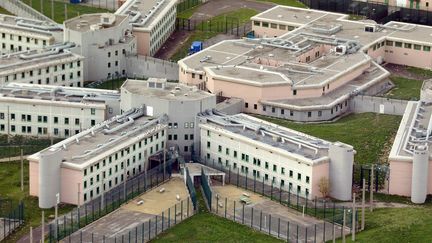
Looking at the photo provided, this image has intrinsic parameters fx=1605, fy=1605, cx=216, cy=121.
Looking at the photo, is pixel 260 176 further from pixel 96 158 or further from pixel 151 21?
pixel 151 21

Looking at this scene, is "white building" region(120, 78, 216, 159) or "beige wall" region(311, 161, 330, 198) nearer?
"beige wall" region(311, 161, 330, 198)

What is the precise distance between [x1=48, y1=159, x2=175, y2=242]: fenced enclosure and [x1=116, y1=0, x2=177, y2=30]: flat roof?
39.5 metres

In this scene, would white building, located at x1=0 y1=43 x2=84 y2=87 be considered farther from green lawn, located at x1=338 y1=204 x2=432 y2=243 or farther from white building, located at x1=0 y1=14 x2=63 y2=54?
green lawn, located at x1=338 y1=204 x2=432 y2=243

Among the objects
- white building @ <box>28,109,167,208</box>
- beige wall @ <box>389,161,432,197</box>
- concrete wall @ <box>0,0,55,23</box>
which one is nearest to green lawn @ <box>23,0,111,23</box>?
concrete wall @ <box>0,0,55,23</box>

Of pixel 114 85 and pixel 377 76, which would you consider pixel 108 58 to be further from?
pixel 377 76

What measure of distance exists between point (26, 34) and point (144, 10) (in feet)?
51.1

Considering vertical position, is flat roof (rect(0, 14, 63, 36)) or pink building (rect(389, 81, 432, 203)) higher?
flat roof (rect(0, 14, 63, 36))

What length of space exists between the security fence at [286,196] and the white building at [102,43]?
→ 95.6 feet

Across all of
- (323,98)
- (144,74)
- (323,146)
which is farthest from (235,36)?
(323,146)

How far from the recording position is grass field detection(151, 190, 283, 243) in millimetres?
127312

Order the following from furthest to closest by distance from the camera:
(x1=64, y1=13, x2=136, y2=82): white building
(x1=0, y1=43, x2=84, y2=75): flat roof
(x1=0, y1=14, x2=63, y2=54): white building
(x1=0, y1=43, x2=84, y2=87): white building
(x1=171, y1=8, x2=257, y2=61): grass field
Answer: (x1=171, y1=8, x2=257, y2=61): grass field < (x1=0, y1=14, x2=63, y2=54): white building < (x1=64, y1=13, x2=136, y2=82): white building < (x1=0, y1=43, x2=84, y2=75): flat roof < (x1=0, y1=43, x2=84, y2=87): white building

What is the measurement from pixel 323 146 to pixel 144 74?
39.7 m

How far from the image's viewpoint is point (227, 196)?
137 meters

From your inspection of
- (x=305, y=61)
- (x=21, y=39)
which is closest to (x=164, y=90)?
(x=305, y=61)
